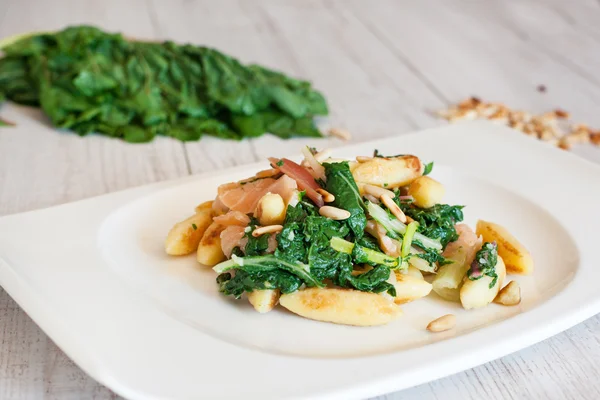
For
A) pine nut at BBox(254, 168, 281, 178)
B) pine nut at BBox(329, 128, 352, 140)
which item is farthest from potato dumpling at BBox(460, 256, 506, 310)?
pine nut at BBox(329, 128, 352, 140)

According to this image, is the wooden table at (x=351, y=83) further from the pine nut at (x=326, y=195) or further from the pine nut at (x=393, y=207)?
the pine nut at (x=326, y=195)

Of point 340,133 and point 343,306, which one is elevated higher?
Result: point 343,306

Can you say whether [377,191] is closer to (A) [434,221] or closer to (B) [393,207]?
(B) [393,207]

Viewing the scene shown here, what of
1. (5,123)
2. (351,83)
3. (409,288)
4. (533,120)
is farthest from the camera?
(351,83)

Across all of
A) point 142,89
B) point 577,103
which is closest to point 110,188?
point 142,89

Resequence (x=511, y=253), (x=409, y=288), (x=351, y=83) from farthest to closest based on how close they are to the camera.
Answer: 1. (x=351, y=83)
2. (x=511, y=253)
3. (x=409, y=288)

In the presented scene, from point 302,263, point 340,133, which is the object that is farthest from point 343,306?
point 340,133

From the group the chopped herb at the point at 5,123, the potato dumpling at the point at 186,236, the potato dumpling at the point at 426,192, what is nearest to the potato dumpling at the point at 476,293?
the potato dumpling at the point at 426,192

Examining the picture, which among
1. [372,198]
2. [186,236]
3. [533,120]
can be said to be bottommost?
[533,120]
